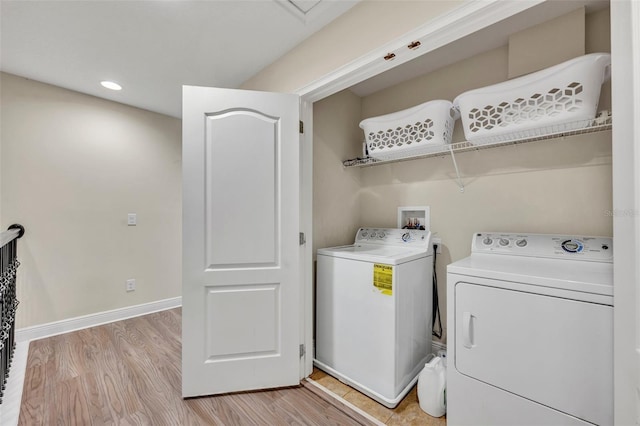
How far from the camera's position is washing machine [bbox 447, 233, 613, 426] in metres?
1.05

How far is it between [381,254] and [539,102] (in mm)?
1184

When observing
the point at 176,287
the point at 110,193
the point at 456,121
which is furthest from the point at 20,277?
the point at 456,121

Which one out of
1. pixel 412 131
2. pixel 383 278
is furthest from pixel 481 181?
pixel 383 278

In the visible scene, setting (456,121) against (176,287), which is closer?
(456,121)

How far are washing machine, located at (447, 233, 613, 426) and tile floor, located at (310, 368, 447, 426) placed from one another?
21cm

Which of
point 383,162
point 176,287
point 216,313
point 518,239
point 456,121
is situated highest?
point 456,121

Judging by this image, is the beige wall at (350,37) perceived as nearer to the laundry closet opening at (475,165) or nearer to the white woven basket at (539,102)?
the laundry closet opening at (475,165)

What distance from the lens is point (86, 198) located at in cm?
272

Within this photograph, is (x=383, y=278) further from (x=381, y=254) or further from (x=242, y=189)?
(x=242, y=189)

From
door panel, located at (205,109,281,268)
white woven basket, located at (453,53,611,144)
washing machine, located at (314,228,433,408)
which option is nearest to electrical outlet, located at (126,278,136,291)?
door panel, located at (205,109,281,268)

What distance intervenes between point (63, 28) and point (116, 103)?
4.18ft

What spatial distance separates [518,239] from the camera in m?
1.64

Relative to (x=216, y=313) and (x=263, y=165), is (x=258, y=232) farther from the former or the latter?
(x=216, y=313)

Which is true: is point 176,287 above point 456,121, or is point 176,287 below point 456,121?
below
